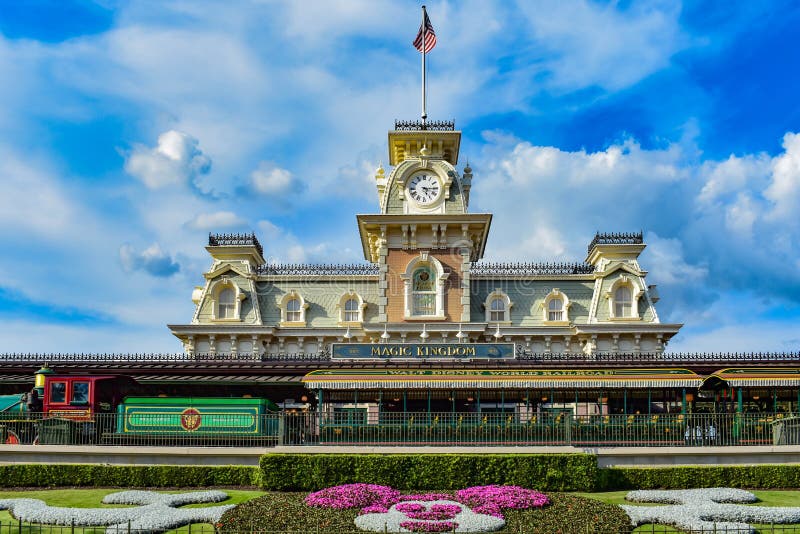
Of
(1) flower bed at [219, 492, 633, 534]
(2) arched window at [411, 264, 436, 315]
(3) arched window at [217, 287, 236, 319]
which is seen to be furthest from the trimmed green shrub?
(3) arched window at [217, 287, 236, 319]

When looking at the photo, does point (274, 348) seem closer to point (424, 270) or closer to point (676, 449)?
point (424, 270)

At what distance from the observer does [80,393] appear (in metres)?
26.9

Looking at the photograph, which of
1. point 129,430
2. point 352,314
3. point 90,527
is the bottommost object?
point 90,527

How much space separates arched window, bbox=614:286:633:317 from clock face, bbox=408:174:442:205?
42.2ft

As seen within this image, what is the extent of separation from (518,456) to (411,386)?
659cm

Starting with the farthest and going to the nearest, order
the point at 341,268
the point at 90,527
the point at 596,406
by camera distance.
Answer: the point at 341,268, the point at 596,406, the point at 90,527

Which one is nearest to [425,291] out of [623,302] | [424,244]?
[424,244]

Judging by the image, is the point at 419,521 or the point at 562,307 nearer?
the point at 419,521

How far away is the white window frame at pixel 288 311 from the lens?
43750mm

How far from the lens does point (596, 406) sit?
30.9 m

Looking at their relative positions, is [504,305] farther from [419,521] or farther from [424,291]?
[419,521]

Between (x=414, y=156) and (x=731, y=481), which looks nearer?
(x=731, y=481)

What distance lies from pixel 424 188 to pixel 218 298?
14690 millimetres

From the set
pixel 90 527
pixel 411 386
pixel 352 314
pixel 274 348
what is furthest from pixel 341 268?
pixel 90 527
